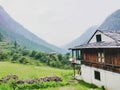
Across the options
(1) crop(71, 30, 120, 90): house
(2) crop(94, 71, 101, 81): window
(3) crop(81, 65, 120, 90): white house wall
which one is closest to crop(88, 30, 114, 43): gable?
(1) crop(71, 30, 120, 90): house

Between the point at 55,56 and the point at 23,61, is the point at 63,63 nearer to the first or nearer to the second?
the point at 55,56

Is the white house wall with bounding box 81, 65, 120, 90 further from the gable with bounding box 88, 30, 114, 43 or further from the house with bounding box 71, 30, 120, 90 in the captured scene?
the gable with bounding box 88, 30, 114, 43

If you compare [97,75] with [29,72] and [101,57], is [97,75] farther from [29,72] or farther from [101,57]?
[29,72]

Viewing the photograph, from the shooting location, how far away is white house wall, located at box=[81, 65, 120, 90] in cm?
2810

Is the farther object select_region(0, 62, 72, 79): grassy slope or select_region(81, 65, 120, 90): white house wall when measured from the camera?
select_region(0, 62, 72, 79): grassy slope

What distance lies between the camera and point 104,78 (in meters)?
31.3

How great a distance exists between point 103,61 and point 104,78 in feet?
7.04

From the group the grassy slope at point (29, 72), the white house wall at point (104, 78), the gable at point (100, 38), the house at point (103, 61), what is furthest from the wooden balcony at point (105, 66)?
the grassy slope at point (29, 72)

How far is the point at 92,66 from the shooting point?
35.6m

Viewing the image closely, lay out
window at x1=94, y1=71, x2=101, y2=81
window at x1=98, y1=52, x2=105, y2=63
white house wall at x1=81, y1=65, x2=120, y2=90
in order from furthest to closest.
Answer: window at x1=94, y1=71, x2=101, y2=81, window at x1=98, y1=52, x2=105, y2=63, white house wall at x1=81, y1=65, x2=120, y2=90

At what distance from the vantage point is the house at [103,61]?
91.6 ft

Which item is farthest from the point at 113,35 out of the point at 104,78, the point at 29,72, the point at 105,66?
the point at 29,72

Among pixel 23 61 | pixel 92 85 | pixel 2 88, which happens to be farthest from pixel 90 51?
pixel 23 61

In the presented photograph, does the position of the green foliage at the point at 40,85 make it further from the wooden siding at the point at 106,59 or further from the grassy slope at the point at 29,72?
the grassy slope at the point at 29,72
